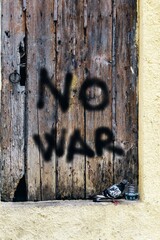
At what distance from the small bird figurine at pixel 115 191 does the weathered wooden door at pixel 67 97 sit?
5 centimetres

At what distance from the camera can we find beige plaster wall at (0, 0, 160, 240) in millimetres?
4750

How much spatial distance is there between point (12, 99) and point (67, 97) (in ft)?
1.23

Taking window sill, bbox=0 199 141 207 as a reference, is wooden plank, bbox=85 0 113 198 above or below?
above

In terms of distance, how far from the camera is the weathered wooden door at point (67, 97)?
15.9ft

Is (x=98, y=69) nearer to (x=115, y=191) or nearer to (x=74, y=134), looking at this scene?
(x=74, y=134)

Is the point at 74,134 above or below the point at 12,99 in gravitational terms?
below

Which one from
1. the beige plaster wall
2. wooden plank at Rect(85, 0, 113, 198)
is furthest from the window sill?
wooden plank at Rect(85, 0, 113, 198)

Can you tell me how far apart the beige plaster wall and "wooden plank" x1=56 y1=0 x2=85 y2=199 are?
0.18 metres

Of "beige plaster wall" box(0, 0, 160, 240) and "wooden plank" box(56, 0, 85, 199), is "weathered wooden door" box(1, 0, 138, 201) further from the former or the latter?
"beige plaster wall" box(0, 0, 160, 240)

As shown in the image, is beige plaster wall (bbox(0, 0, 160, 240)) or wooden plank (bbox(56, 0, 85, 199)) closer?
beige plaster wall (bbox(0, 0, 160, 240))

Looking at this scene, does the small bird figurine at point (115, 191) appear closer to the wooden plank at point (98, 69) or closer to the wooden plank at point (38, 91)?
the wooden plank at point (98, 69)

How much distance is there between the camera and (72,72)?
4.88m

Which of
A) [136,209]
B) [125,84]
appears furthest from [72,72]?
[136,209]

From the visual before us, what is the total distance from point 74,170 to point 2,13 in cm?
118
